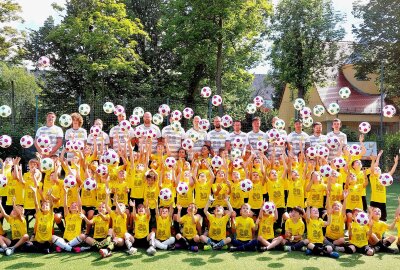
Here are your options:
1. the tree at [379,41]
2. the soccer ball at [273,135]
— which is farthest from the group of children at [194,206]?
the tree at [379,41]

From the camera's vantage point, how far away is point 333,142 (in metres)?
8.56

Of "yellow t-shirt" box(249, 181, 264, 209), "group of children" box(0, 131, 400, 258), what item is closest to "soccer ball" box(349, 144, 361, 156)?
"group of children" box(0, 131, 400, 258)

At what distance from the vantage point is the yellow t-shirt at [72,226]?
7047 mm

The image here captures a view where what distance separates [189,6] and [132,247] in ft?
61.2

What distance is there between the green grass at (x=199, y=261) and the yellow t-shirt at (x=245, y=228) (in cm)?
39

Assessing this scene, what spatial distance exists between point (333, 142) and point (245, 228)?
2.83 meters

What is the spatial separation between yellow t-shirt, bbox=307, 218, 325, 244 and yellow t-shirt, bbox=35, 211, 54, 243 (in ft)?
14.6

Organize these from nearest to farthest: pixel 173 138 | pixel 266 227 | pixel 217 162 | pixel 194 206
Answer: pixel 266 227 < pixel 194 206 < pixel 217 162 < pixel 173 138

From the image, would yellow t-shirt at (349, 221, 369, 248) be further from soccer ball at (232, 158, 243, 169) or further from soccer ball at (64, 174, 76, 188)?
soccer ball at (64, 174, 76, 188)

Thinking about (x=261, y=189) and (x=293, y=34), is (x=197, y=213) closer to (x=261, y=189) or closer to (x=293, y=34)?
(x=261, y=189)

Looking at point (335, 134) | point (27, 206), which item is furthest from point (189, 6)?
point (27, 206)

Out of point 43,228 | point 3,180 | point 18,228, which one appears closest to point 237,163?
point 43,228

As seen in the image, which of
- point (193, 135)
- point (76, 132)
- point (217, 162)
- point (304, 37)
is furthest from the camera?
point (304, 37)

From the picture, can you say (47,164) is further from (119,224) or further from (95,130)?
(119,224)
